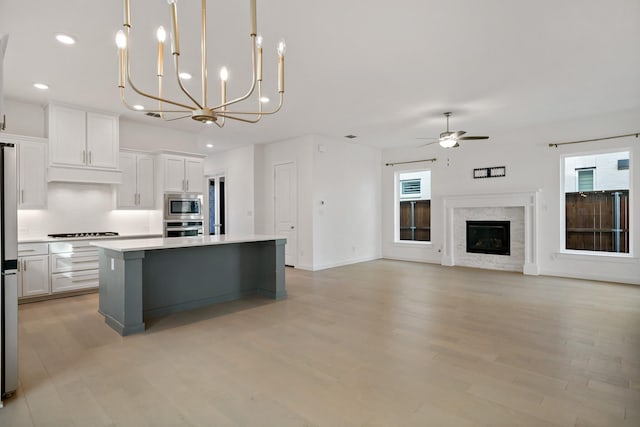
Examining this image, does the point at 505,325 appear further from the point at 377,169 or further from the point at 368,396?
the point at 377,169

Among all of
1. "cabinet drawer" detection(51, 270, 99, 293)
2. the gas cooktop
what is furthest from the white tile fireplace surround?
"cabinet drawer" detection(51, 270, 99, 293)

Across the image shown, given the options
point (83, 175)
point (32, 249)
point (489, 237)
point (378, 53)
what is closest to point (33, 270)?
point (32, 249)

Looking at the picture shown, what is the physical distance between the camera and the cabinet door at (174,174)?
20.0 feet

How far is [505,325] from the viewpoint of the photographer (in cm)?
372

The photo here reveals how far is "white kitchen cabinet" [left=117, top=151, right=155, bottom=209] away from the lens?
5.86 meters

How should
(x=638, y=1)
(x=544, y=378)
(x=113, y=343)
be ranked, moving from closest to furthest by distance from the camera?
(x=544, y=378) < (x=638, y=1) < (x=113, y=343)

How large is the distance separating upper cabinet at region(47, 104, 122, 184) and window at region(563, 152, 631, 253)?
780 cm

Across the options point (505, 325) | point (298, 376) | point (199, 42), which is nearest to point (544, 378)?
point (505, 325)

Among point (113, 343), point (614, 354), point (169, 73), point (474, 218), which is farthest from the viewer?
point (474, 218)

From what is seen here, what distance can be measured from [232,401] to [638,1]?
164 inches

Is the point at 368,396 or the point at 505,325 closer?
the point at 368,396

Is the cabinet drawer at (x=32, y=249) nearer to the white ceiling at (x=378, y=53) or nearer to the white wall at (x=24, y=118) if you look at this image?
the white wall at (x=24, y=118)

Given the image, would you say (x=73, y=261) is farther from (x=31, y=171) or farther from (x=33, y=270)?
(x=31, y=171)

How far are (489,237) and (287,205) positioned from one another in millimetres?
4351
